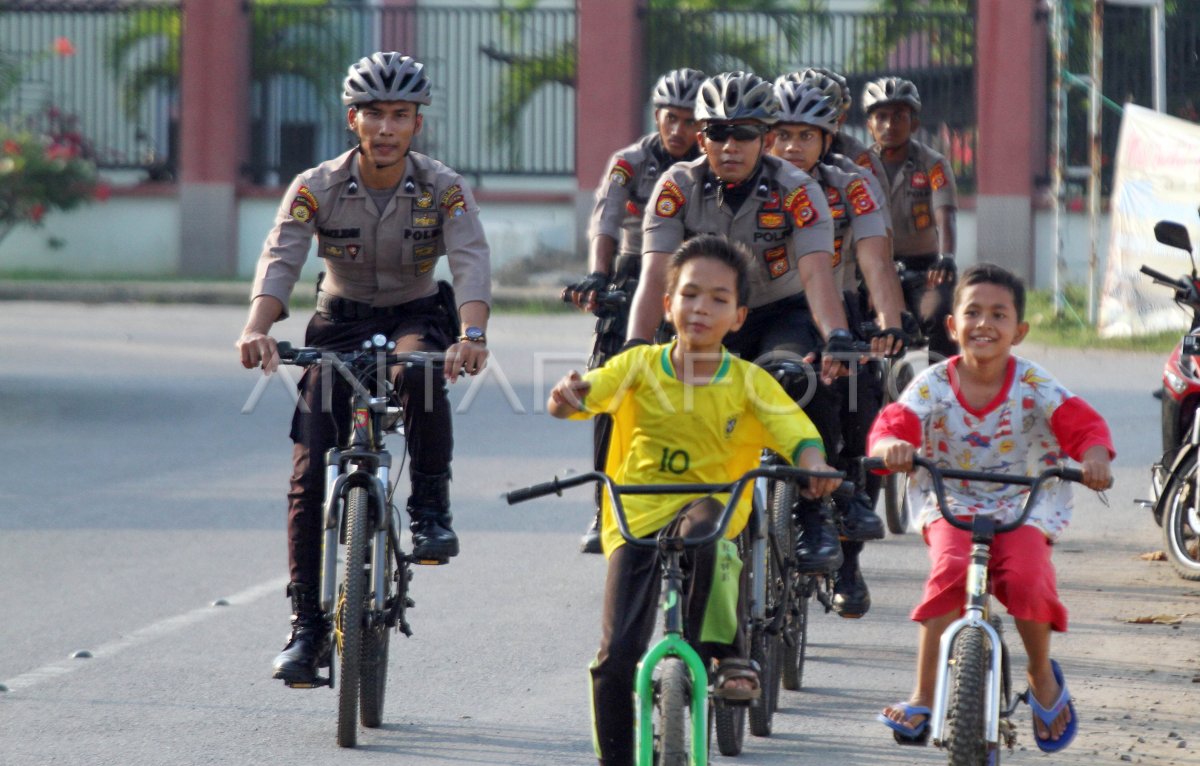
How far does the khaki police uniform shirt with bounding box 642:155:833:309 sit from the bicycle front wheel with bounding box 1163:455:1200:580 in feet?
8.64

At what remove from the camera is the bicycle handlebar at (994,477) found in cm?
487

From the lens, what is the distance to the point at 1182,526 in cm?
856

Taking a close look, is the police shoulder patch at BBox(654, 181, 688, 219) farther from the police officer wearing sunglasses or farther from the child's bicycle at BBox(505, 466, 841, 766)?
the child's bicycle at BBox(505, 466, 841, 766)

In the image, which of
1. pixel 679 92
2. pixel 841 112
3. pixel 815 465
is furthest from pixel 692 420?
pixel 679 92

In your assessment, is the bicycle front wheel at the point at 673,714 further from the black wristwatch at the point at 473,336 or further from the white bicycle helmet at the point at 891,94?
the white bicycle helmet at the point at 891,94

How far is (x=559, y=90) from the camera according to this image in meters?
25.6

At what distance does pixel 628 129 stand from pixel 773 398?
766 inches

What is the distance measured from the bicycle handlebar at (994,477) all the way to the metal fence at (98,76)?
72.5ft

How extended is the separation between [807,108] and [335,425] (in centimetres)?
264

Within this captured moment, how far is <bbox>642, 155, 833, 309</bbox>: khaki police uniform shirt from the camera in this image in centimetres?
673

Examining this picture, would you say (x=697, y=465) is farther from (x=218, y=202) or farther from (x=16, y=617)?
(x=218, y=202)

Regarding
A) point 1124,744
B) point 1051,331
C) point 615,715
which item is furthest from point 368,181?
point 1051,331

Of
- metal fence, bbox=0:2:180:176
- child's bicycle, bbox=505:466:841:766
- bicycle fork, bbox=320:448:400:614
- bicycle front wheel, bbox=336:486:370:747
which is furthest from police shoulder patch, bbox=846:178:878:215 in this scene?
metal fence, bbox=0:2:180:176

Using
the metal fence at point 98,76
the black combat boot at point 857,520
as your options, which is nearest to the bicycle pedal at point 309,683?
the black combat boot at point 857,520
